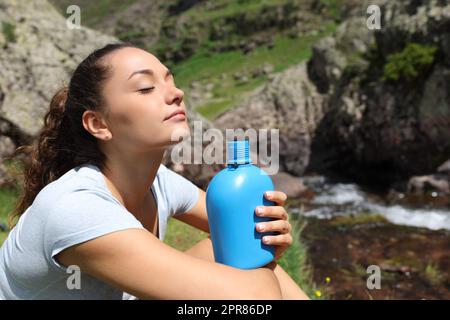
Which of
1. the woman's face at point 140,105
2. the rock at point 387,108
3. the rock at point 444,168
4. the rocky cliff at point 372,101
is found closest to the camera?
the woman's face at point 140,105

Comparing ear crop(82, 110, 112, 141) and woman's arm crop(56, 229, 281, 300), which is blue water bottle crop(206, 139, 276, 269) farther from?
ear crop(82, 110, 112, 141)

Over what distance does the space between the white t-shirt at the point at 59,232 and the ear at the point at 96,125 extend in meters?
0.19

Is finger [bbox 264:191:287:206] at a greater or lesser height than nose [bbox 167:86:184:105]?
lesser

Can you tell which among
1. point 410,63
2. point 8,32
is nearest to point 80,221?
point 8,32

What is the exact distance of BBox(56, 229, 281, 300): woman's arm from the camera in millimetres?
2324

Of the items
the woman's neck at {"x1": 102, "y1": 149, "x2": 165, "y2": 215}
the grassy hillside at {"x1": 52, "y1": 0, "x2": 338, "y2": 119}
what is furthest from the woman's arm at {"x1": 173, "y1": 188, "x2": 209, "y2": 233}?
the grassy hillside at {"x1": 52, "y1": 0, "x2": 338, "y2": 119}

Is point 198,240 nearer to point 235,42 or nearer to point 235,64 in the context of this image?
point 235,64

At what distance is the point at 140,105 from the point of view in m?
2.78

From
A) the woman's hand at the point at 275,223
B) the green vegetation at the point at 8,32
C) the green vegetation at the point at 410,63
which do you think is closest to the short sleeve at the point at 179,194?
the woman's hand at the point at 275,223

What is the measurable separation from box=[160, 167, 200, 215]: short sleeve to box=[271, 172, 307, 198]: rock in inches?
712

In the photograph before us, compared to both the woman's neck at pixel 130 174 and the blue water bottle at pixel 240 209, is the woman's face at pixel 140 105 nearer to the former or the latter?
the woman's neck at pixel 130 174

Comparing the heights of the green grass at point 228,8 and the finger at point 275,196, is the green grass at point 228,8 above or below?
above

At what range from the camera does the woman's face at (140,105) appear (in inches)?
110
